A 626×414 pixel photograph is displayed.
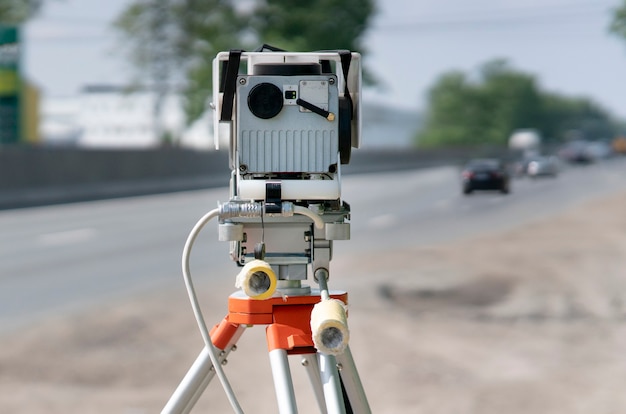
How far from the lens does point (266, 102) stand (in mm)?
3635

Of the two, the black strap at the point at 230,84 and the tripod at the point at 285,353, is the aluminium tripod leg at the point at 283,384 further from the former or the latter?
the black strap at the point at 230,84

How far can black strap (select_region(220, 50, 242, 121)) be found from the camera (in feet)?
12.1

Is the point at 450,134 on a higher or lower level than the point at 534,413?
lower

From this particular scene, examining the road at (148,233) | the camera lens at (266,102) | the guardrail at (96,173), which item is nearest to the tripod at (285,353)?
the camera lens at (266,102)

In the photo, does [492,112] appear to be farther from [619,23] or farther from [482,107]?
[619,23]

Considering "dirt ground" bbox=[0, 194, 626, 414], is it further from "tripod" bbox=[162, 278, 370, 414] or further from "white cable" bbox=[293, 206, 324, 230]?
"white cable" bbox=[293, 206, 324, 230]

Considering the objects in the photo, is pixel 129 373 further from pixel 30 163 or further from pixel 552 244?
pixel 30 163

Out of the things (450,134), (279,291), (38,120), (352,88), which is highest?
(352,88)

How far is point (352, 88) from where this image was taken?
12.6ft

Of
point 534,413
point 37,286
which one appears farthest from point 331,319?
point 37,286

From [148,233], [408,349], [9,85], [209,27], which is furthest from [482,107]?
[408,349]

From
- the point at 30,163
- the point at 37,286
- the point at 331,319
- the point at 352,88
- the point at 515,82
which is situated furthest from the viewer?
the point at 515,82

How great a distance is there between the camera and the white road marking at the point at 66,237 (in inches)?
834

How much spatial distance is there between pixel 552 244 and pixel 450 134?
146 meters
